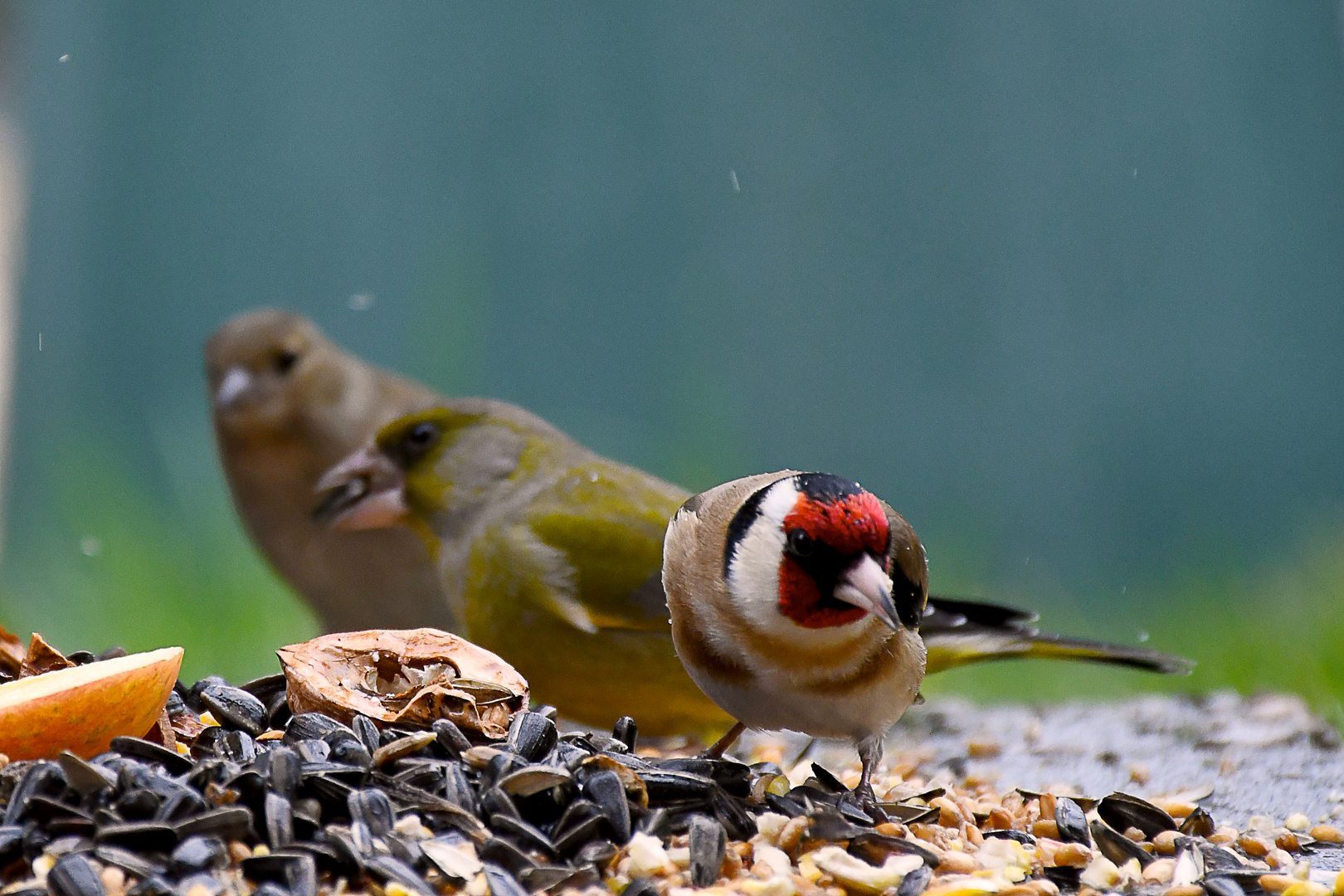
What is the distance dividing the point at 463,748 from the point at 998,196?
524 cm

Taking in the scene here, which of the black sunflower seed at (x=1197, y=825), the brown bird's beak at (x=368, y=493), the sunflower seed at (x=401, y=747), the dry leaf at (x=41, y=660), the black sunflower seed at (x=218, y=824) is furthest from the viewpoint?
the brown bird's beak at (x=368, y=493)

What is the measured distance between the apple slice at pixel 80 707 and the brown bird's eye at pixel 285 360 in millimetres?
2171

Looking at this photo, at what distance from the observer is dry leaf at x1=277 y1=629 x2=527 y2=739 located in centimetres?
175

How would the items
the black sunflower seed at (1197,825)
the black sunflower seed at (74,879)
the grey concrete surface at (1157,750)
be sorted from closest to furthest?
the black sunflower seed at (74,879) < the black sunflower seed at (1197,825) < the grey concrete surface at (1157,750)

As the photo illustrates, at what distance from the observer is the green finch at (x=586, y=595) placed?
7.57 ft

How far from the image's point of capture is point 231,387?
362 centimetres

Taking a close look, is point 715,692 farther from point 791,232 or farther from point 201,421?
point 791,232

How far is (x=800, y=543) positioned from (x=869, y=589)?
113 mm

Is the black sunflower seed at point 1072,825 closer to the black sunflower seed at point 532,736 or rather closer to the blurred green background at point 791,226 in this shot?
the black sunflower seed at point 532,736

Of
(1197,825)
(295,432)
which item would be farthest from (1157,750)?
(295,432)

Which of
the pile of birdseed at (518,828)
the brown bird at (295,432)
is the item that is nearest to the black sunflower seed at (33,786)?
the pile of birdseed at (518,828)

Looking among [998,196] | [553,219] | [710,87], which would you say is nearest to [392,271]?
[553,219]

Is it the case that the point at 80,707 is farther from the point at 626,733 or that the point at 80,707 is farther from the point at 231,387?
the point at 231,387

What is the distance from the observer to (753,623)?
173 cm
